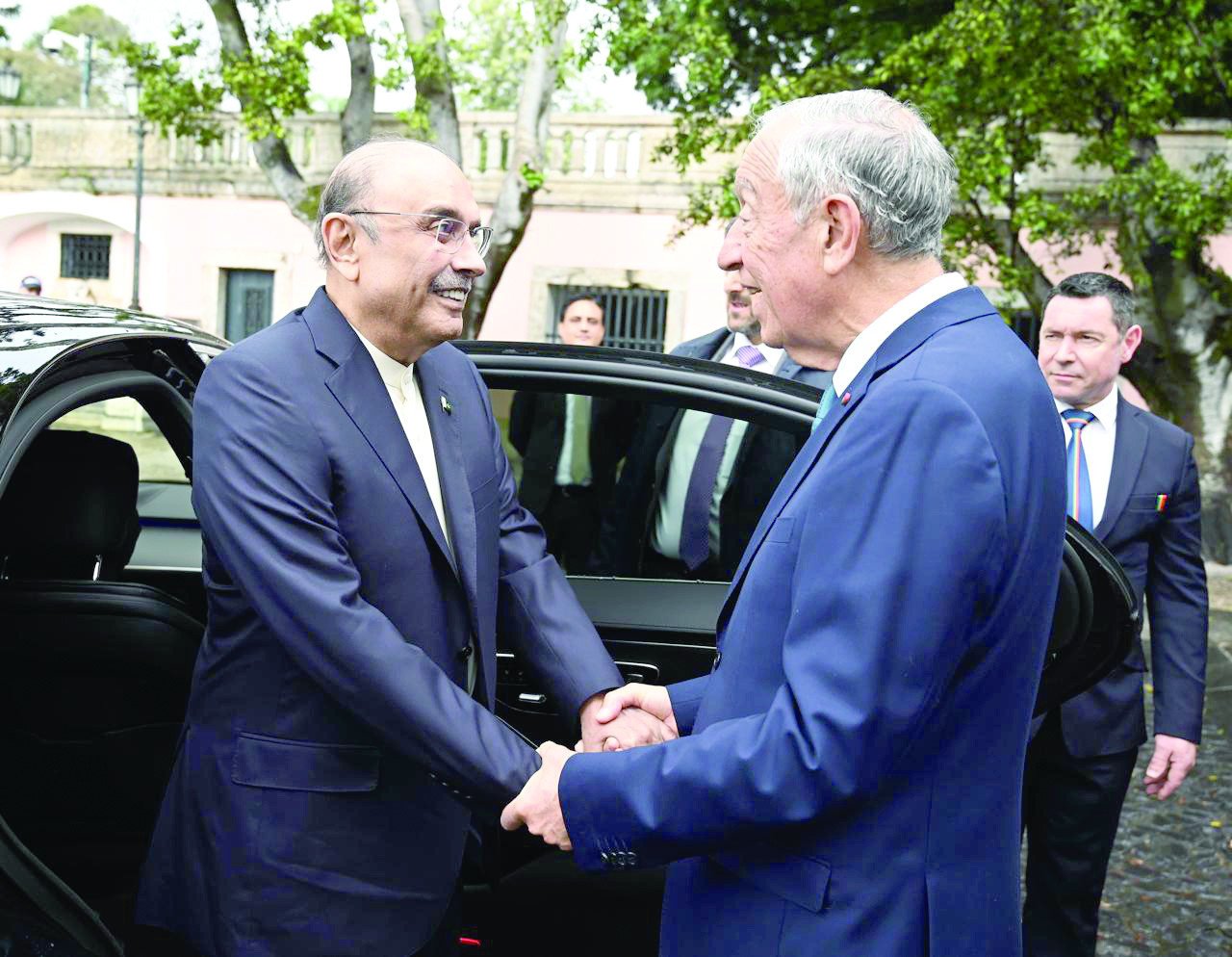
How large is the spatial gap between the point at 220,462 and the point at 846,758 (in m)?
1.11

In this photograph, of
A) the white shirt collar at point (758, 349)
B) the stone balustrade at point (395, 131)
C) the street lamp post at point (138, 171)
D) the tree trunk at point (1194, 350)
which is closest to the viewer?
the white shirt collar at point (758, 349)

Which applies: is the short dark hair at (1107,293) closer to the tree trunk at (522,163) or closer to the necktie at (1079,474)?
the necktie at (1079,474)

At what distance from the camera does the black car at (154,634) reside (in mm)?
2732

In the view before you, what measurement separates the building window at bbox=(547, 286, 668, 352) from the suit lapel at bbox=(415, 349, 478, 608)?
1582 cm

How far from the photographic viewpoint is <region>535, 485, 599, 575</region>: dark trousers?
418 cm

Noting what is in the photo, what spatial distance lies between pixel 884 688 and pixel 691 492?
90.3 inches

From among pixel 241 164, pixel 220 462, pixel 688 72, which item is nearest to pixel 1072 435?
pixel 220 462

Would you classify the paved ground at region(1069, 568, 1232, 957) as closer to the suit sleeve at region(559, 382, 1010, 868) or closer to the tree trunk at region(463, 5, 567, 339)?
the suit sleeve at region(559, 382, 1010, 868)

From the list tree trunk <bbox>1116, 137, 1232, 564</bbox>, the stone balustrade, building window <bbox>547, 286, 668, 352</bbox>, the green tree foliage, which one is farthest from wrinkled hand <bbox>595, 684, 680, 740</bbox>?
building window <bbox>547, 286, 668, 352</bbox>

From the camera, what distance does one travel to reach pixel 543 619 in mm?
2525

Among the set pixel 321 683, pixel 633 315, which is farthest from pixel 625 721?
pixel 633 315

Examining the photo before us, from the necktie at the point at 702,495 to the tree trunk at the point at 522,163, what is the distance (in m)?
10.4

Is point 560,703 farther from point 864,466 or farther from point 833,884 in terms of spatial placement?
point 864,466

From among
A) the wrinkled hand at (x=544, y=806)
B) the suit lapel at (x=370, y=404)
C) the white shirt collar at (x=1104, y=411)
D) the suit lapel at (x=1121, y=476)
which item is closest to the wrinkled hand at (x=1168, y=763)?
the suit lapel at (x=1121, y=476)
